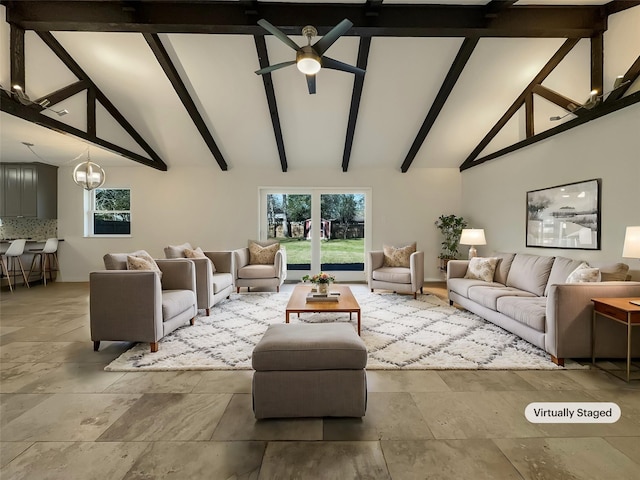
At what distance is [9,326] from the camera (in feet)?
11.9

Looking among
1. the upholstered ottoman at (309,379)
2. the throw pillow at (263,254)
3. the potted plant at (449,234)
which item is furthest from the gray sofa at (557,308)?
the throw pillow at (263,254)

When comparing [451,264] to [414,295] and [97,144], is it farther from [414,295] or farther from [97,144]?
[97,144]

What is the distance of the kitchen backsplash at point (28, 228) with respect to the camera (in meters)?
6.53

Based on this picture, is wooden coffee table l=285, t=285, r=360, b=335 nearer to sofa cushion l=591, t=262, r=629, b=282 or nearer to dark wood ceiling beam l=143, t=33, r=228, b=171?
sofa cushion l=591, t=262, r=629, b=282

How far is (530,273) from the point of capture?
12.5 ft

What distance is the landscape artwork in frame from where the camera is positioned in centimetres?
349

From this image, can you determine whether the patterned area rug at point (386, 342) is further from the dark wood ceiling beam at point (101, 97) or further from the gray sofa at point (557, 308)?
the dark wood ceiling beam at point (101, 97)

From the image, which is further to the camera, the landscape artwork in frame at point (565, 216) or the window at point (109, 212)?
the window at point (109, 212)

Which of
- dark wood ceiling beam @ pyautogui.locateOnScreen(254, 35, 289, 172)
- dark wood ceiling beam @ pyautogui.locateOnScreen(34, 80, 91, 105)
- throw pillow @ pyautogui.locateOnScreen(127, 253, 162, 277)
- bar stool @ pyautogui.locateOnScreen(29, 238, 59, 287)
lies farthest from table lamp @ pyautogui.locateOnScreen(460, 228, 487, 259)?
bar stool @ pyautogui.locateOnScreen(29, 238, 59, 287)

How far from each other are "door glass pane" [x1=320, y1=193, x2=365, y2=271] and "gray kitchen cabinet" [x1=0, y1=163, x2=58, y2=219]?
5.76 metres

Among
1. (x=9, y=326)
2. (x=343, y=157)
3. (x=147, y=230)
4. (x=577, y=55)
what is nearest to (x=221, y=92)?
(x=343, y=157)

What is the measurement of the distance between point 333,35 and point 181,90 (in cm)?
273

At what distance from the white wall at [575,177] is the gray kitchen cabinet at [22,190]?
8.82 m

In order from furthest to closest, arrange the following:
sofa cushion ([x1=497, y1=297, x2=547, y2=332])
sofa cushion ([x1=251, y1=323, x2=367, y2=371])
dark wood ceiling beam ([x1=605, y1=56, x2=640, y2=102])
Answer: dark wood ceiling beam ([x1=605, y1=56, x2=640, y2=102]) < sofa cushion ([x1=497, y1=297, x2=547, y2=332]) < sofa cushion ([x1=251, y1=323, x2=367, y2=371])
